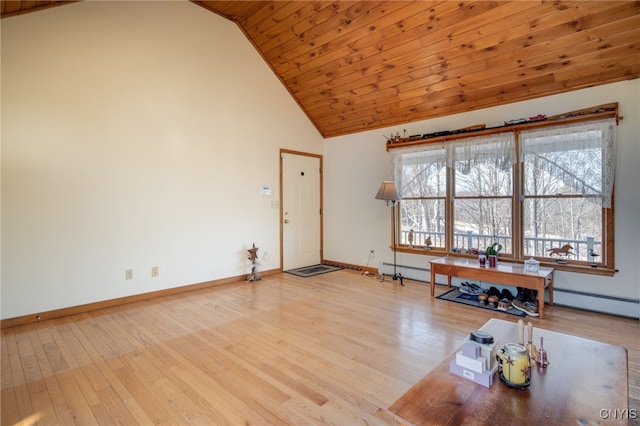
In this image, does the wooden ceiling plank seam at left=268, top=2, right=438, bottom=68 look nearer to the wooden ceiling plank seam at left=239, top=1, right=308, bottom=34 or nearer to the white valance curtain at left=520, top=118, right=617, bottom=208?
the wooden ceiling plank seam at left=239, top=1, right=308, bottom=34

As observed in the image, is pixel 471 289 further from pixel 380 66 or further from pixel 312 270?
pixel 380 66

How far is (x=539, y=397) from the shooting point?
126 cm

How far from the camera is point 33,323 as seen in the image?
3.27 m

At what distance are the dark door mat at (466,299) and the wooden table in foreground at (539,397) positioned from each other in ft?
6.85

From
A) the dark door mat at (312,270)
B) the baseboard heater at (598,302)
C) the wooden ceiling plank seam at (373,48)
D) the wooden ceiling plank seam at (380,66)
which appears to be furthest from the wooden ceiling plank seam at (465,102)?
the dark door mat at (312,270)

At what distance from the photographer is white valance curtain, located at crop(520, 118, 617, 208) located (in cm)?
343

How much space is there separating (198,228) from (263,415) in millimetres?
3199

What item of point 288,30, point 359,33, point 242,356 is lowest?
point 242,356

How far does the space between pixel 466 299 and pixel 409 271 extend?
1194 millimetres

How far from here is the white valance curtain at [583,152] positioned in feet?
11.2

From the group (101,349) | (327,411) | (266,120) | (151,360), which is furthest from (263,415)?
(266,120)

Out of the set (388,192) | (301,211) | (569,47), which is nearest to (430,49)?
(569,47)

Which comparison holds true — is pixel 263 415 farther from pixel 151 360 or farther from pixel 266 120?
pixel 266 120

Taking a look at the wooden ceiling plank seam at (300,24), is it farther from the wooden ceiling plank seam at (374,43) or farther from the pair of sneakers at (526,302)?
the pair of sneakers at (526,302)
